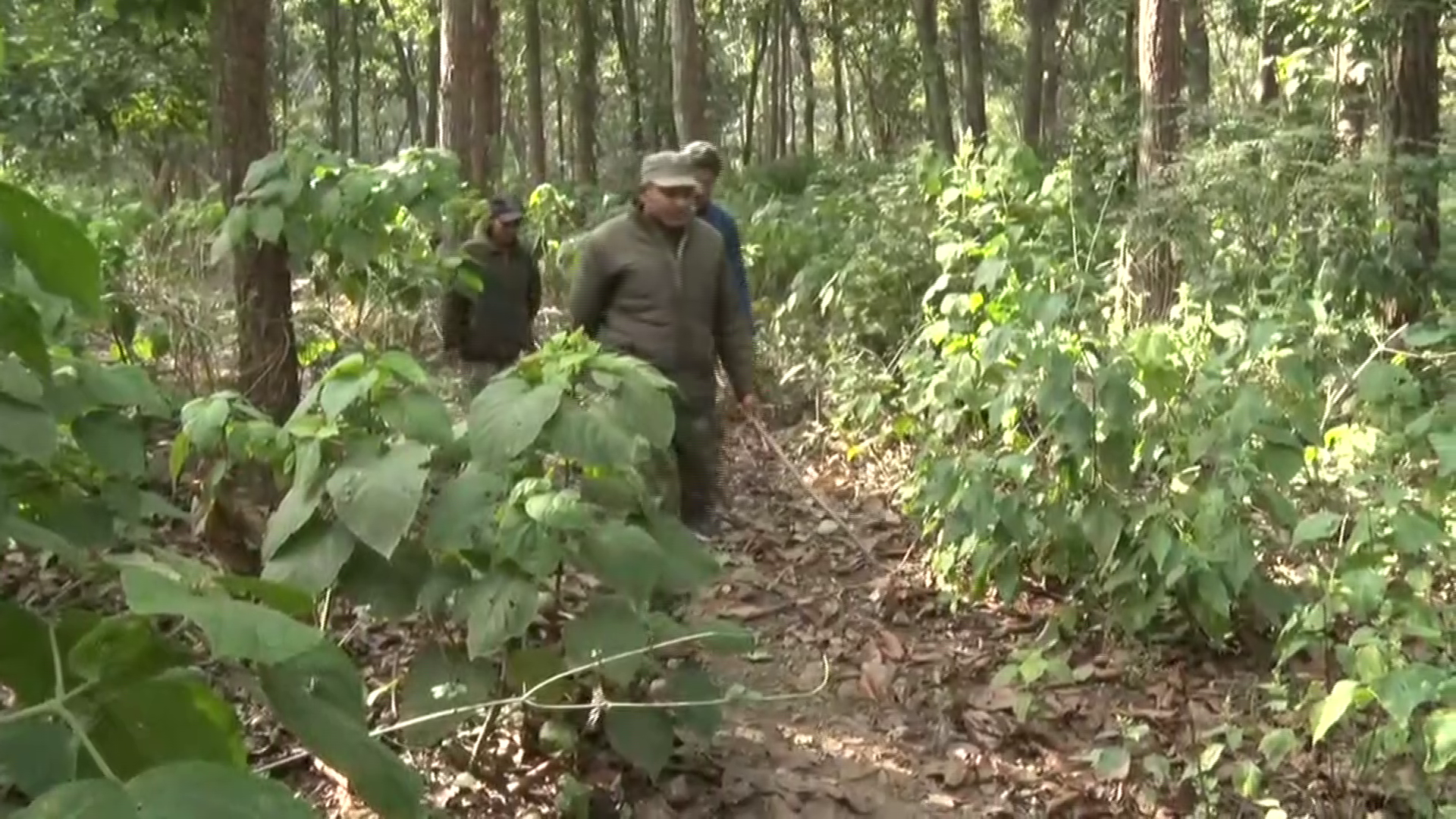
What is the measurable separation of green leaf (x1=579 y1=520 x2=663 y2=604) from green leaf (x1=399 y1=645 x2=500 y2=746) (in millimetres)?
418

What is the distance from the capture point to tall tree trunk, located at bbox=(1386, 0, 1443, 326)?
7691 millimetres

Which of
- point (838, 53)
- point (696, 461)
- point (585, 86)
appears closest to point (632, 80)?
point (585, 86)

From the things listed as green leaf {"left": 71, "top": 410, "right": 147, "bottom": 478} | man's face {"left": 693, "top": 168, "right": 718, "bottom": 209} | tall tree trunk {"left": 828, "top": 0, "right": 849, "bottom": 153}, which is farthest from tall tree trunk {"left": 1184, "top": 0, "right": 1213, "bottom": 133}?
tall tree trunk {"left": 828, "top": 0, "right": 849, "bottom": 153}

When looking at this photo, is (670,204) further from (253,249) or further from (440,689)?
(440,689)

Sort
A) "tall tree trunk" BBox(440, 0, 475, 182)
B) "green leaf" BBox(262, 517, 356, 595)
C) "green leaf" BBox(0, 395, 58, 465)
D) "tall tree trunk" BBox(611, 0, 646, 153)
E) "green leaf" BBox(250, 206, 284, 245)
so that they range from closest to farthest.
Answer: "green leaf" BBox(0, 395, 58, 465)
"green leaf" BBox(262, 517, 356, 595)
"green leaf" BBox(250, 206, 284, 245)
"tall tree trunk" BBox(440, 0, 475, 182)
"tall tree trunk" BBox(611, 0, 646, 153)

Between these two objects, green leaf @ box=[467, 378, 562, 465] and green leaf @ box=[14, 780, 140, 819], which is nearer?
green leaf @ box=[14, 780, 140, 819]

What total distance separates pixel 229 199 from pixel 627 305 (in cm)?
169

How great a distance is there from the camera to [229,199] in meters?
5.93

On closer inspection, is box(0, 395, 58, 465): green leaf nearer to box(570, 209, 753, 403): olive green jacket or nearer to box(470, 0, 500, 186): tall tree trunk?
box(570, 209, 753, 403): olive green jacket

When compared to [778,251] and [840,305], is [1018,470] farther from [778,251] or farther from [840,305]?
[778,251]

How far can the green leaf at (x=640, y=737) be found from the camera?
12.1 feet

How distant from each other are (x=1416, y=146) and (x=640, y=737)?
20.6 ft

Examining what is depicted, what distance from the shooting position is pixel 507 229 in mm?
7785

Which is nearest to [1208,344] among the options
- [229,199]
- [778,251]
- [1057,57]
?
[229,199]
